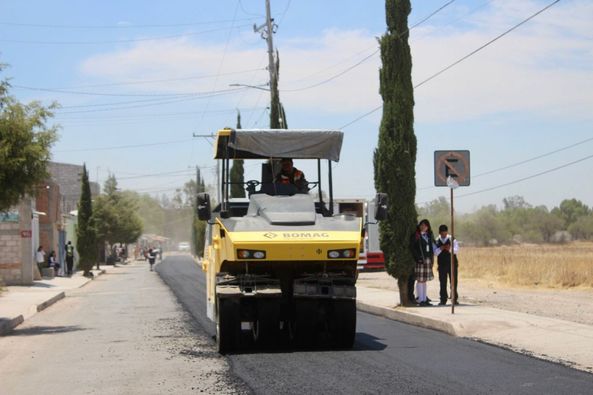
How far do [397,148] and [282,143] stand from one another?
22.8 feet

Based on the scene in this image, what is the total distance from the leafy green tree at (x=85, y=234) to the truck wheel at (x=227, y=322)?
44827mm

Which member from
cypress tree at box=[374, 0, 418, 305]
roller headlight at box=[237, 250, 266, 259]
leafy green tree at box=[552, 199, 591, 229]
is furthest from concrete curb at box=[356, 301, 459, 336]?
leafy green tree at box=[552, 199, 591, 229]

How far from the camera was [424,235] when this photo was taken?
20297 millimetres

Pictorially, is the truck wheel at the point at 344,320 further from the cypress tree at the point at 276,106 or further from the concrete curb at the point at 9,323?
the cypress tree at the point at 276,106

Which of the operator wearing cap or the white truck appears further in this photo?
the white truck

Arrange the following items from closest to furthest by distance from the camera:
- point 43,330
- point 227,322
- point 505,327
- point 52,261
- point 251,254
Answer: point 251,254 → point 227,322 → point 505,327 → point 43,330 → point 52,261

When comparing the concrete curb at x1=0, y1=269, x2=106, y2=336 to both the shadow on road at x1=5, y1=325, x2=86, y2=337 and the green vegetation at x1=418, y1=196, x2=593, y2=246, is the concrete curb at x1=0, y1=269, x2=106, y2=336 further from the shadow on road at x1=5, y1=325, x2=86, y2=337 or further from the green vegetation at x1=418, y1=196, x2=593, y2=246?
the green vegetation at x1=418, y1=196, x2=593, y2=246

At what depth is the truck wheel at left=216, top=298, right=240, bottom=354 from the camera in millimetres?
12500

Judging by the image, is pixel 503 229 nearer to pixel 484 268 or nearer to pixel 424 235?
pixel 484 268

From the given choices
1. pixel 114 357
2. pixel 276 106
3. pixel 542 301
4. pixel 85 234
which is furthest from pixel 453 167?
pixel 85 234

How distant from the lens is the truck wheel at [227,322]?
1250 cm

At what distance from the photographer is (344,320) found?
1279 cm

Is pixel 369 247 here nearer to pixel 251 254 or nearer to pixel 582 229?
pixel 251 254

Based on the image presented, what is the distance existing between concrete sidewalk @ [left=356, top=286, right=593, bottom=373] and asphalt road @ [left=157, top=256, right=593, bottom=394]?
42 cm
